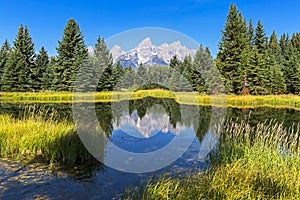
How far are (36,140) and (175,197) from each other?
14.9ft

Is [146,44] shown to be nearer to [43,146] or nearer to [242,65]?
[43,146]

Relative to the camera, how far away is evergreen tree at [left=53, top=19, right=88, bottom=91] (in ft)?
115

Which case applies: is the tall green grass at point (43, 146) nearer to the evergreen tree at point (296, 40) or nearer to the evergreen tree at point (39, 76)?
the evergreen tree at point (39, 76)

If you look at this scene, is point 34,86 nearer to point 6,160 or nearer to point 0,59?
point 0,59

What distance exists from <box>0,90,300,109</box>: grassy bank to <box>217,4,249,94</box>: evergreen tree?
5.49 m

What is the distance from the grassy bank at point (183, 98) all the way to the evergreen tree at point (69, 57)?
3848 millimetres

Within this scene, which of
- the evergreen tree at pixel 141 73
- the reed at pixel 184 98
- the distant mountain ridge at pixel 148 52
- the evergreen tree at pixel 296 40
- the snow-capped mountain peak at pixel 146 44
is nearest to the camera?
the snow-capped mountain peak at pixel 146 44

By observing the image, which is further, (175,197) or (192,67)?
(192,67)

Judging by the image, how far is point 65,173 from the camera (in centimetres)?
584

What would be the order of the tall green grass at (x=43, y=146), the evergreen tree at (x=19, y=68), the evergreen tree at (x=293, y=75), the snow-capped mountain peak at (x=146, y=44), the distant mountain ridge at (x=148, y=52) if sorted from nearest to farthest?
the tall green grass at (x=43, y=146) < the snow-capped mountain peak at (x=146, y=44) < the distant mountain ridge at (x=148, y=52) < the evergreen tree at (x=19, y=68) < the evergreen tree at (x=293, y=75)

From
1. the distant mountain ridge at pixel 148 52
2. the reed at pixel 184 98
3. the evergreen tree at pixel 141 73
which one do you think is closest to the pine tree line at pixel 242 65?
the reed at pixel 184 98

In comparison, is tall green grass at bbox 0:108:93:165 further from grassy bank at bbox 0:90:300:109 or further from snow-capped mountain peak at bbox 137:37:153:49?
grassy bank at bbox 0:90:300:109

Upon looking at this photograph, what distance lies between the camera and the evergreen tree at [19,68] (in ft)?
111

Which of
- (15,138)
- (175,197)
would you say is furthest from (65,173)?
(175,197)
